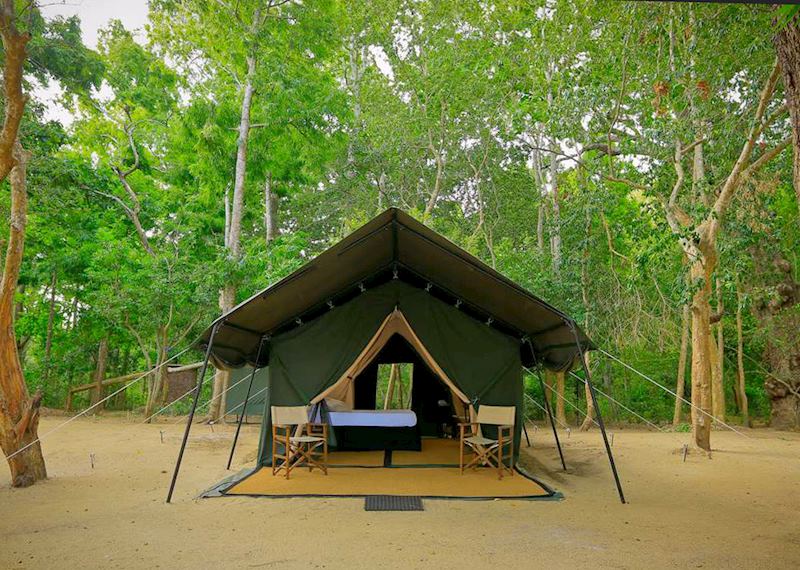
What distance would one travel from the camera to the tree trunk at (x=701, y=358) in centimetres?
Answer: 660

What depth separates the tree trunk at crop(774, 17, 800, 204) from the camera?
2383 millimetres

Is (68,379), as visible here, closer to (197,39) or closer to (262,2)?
(197,39)

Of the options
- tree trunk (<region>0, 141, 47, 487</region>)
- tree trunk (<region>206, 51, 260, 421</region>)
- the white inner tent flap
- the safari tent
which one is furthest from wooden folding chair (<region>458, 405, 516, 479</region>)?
tree trunk (<region>206, 51, 260, 421</region>)

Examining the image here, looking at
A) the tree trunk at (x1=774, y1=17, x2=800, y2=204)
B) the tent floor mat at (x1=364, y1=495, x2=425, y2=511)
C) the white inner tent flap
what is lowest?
the tent floor mat at (x1=364, y1=495, x2=425, y2=511)

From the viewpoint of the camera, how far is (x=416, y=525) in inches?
149

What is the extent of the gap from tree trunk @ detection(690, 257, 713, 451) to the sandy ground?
2.13ft

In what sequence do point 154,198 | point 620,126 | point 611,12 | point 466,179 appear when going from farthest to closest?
1. point 466,179
2. point 154,198
3. point 620,126
4. point 611,12

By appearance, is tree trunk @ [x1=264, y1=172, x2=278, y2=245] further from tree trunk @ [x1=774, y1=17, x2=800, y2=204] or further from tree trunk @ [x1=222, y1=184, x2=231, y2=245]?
tree trunk @ [x1=774, y1=17, x2=800, y2=204]

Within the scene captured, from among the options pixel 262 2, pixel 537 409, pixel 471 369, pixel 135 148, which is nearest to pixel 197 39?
pixel 262 2

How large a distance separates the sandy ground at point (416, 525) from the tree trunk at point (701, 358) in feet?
2.13

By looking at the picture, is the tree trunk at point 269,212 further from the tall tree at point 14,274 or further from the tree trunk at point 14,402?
the tree trunk at point 14,402

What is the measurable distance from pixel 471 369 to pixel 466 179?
9480 millimetres

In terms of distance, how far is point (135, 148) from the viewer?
11664 millimetres

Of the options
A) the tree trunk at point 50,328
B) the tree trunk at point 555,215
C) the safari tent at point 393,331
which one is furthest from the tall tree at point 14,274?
the tree trunk at point 555,215
